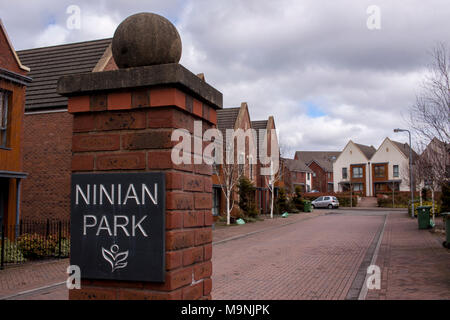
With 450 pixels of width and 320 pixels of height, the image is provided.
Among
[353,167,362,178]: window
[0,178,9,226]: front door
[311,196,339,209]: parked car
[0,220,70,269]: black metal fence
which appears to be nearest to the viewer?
[0,220,70,269]: black metal fence

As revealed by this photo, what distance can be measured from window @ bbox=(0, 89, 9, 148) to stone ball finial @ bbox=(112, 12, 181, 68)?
566 inches

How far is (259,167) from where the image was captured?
1561 inches

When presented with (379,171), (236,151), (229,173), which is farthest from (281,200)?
(379,171)

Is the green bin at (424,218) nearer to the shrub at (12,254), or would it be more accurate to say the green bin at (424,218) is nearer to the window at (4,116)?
the shrub at (12,254)

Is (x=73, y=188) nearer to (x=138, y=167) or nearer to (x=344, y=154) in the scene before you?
(x=138, y=167)

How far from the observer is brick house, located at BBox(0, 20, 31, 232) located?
590 inches

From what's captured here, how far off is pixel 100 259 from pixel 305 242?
1630cm

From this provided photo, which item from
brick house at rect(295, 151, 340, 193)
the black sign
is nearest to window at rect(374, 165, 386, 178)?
brick house at rect(295, 151, 340, 193)

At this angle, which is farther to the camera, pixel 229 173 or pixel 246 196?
pixel 246 196

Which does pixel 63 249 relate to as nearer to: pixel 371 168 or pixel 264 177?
pixel 264 177

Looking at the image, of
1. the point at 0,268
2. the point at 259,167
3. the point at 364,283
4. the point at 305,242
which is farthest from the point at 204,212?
the point at 259,167

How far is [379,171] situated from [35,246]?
62586mm

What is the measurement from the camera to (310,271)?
11.2 metres

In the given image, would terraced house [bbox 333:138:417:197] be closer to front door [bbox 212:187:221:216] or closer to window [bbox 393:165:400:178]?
Answer: window [bbox 393:165:400:178]
